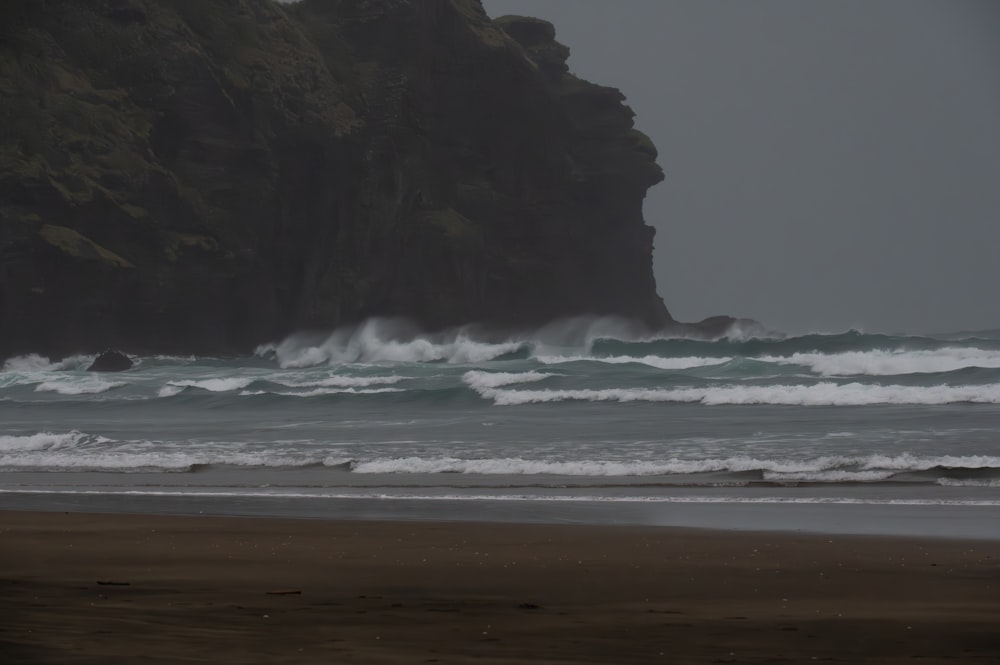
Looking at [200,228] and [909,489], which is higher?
[200,228]

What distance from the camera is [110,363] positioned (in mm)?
59125

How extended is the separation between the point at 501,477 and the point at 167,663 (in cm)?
1133

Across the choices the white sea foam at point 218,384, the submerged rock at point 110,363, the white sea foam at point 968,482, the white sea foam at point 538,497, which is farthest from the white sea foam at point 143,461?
the submerged rock at point 110,363

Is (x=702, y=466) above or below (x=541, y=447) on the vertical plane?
above

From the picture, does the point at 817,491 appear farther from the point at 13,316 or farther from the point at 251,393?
the point at 13,316

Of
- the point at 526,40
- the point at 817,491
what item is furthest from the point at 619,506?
the point at 526,40

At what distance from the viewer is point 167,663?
5145mm

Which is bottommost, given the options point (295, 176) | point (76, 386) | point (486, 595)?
→ point (76, 386)

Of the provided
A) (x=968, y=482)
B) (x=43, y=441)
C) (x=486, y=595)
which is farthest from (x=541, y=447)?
(x=486, y=595)

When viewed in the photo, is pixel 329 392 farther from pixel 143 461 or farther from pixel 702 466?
pixel 702 466

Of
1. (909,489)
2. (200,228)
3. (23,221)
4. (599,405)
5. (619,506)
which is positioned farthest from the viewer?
(200,228)

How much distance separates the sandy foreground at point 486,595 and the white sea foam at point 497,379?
22.8 meters

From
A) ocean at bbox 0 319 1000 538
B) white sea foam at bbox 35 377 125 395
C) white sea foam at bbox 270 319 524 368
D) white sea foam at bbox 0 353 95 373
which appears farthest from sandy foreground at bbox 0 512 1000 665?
white sea foam at bbox 0 353 95 373

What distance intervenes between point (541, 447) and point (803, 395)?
Answer: 10.4 metres
